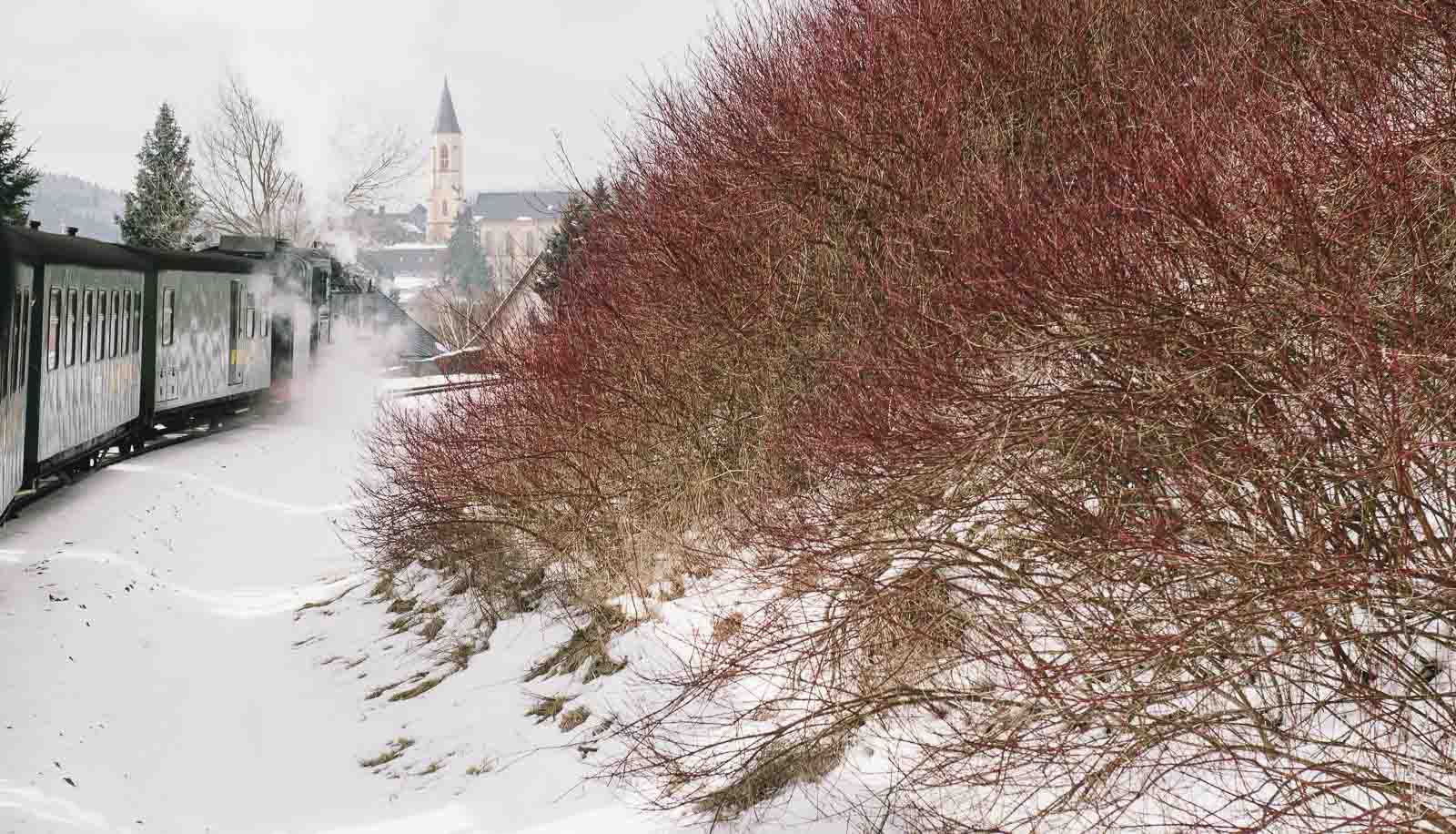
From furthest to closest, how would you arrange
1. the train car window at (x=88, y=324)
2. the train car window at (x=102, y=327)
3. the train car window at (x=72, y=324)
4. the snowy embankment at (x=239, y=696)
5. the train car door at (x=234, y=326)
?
the train car door at (x=234, y=326) < the train car window at (x=102, y=327) < the train car window at (x=88, y=324) < the train car window at (x=72, y=324) < the snowy embankment at (x=239, y=696)

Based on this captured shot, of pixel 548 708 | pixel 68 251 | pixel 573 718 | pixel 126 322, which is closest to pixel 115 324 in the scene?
pixel 126 322

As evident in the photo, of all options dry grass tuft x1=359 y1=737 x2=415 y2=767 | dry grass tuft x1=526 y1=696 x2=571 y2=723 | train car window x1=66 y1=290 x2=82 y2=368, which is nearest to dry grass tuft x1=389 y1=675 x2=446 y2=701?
dry grass tuft x1=359 y1=737 x2=415 y2=767

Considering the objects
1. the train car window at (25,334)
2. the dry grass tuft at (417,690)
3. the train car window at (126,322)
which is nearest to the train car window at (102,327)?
the train car window at (126,322)

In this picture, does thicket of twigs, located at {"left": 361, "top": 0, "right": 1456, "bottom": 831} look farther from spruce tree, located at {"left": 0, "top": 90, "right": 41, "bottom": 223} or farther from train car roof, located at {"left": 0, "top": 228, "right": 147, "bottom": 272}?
spruce tree, located at {"left": 0, "top": 90, "right": 41, "bottom": 223}

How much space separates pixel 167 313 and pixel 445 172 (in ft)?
473

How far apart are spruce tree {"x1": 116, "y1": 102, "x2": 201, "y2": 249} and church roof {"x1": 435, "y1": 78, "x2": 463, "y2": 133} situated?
108137 mm

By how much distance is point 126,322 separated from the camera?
18.2m

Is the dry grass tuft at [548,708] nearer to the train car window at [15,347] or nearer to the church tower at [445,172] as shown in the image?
the train car window at [15,347]

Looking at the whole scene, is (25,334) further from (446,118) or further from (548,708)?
(446,118)

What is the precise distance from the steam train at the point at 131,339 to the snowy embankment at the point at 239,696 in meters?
1.12

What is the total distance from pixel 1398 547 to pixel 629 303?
824cm

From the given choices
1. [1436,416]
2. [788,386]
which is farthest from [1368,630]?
[788,386]

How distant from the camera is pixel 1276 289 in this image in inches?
214

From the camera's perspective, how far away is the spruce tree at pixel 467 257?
108688 millimetres
